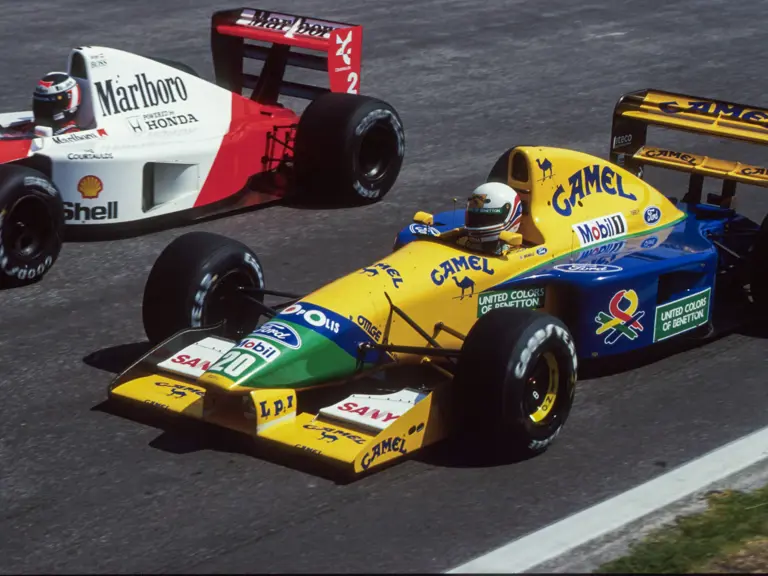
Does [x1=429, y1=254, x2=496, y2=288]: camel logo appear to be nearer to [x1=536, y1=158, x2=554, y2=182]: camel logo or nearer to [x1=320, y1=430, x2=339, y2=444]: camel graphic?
[x1=536, y1=158, x2=554, y2=182]: camel logo

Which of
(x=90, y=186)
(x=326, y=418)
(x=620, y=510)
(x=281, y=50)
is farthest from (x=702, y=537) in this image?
(x=281, y=50)

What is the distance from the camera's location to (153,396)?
7203mm

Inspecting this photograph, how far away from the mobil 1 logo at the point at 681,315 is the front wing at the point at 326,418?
1833 mm

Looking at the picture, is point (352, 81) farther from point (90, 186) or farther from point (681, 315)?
point (681, 315)

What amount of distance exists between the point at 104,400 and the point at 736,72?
35.3 feet

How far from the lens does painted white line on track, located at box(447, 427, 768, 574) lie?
582cm

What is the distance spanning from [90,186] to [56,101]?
70cm

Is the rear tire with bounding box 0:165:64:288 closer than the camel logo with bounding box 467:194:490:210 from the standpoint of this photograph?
No

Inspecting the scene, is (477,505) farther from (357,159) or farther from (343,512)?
(357,159)

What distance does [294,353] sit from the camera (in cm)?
698

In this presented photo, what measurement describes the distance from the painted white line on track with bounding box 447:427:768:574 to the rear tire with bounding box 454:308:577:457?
23.1 inches

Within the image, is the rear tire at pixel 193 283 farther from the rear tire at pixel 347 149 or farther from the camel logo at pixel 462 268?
the rear tire at pixel 347 149

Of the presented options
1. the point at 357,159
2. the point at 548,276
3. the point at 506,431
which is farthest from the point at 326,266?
the point at 506,431

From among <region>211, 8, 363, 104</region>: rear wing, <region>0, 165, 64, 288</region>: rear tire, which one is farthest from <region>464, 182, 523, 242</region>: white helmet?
<region>211, 8, 363, 104</region>: rear wing
